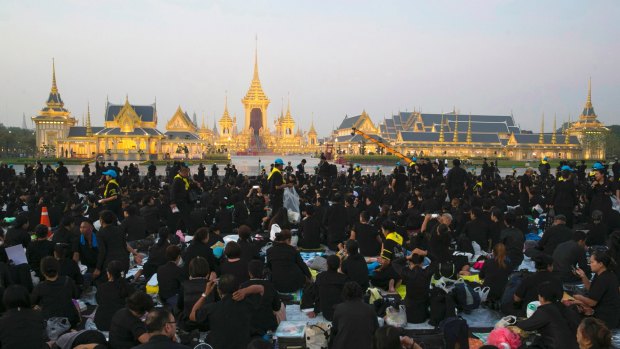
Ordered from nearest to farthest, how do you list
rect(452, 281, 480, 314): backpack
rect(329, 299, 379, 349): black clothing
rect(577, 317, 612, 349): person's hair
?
1. rect(577, 317, 612, 349): person's hair
2. rect(329, 299, 379, 349): black clothing
3. rect(452, 281, 480, 314): backpack

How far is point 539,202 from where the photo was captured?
1645 cm

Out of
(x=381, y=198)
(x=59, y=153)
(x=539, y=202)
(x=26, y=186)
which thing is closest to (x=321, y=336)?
(x=381, y=198)

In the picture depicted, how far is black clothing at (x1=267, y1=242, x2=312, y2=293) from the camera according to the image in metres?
7.97

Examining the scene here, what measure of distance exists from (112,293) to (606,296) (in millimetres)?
6515

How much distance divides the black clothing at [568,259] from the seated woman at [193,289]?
5.83 meters

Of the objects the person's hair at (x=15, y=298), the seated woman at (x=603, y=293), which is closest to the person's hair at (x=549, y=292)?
the seated woman at (x=603, y=293)

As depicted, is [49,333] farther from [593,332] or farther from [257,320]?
[593,332]

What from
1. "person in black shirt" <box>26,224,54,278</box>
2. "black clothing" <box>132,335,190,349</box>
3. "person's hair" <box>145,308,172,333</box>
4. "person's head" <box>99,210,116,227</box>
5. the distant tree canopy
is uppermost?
the distant tree canopy

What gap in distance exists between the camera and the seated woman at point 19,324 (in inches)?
190

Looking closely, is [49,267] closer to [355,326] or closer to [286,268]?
[286,268]

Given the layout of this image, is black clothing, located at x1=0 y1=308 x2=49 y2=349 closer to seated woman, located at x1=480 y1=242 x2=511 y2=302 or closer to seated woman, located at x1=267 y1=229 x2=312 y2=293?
seated woman, located at x1=267 y1=229 x2=312 y2=293

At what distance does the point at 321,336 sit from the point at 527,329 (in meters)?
2.45

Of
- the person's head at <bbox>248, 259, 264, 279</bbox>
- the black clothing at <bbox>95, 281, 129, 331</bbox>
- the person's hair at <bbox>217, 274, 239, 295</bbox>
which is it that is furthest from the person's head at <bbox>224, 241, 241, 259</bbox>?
the person's hair at <bbox>217, 274, 239, 295</bbox>

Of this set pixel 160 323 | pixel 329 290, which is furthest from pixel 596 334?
pixel 329 290
